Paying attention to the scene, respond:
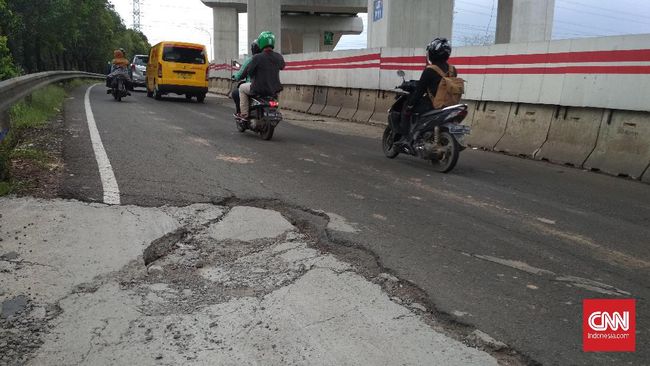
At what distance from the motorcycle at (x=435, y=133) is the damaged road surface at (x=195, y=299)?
3.21 metres

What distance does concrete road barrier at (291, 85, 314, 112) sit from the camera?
18.7 m

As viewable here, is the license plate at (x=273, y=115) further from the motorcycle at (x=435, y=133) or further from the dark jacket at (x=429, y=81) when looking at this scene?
the dark jacket at (x=429, y=81)

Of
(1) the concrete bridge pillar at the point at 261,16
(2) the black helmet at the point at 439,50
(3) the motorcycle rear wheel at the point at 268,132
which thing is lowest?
(3) the motorcycle rear wheel at the point at 268,132

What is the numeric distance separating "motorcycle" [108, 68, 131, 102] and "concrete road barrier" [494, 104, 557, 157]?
12199 millimetres

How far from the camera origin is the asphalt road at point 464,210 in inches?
126

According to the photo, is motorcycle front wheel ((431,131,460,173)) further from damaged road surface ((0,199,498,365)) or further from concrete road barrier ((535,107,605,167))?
damaged road surface ((0,199,498,365))

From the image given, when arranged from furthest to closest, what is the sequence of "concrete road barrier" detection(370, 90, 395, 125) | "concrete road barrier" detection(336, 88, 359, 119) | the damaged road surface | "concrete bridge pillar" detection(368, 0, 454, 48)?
"concrete bridge pillar" detection(368, 0, 454, 48) < "concrete road barrier" detection(336, 88, 359, 119) < "concrete road barrier" detection(370, 90, 395, 125) < the damaged road surface

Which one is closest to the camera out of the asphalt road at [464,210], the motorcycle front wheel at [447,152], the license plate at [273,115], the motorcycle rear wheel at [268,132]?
the asphalt road at [464,210]

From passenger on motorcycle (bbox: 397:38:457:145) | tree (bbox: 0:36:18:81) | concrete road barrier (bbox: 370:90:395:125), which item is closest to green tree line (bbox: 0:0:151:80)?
tree (bbox: 0:36:18:81)

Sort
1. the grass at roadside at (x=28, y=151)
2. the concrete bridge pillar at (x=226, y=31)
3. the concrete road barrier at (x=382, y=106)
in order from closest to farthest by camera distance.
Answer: the grass at roadside at (x=28, y=151), the concrete road barrier at (x=382, y=106), the concrete bridge pillar at (x=226, y=31)

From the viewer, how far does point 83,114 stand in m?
12.5

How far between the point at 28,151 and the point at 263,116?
405 centimetres

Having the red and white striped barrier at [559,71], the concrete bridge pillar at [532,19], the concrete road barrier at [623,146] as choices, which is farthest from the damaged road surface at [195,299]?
the concrete bridge pillar at [532,19]

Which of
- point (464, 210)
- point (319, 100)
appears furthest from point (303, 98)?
point (464, 210)
